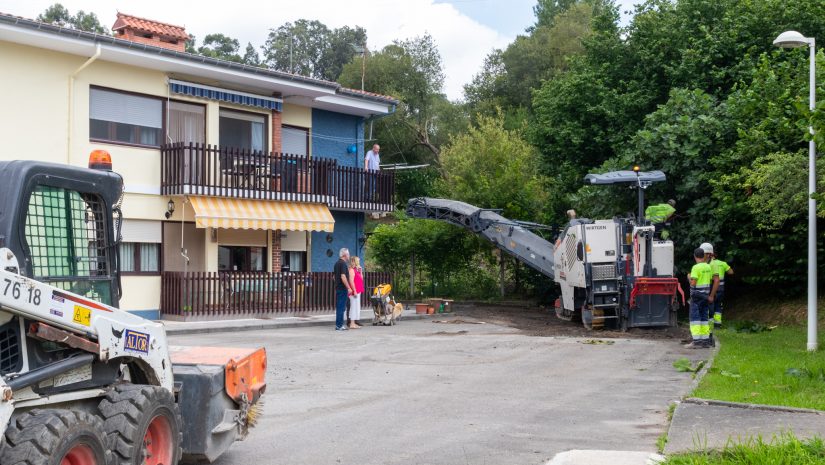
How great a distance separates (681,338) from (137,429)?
14.7 m

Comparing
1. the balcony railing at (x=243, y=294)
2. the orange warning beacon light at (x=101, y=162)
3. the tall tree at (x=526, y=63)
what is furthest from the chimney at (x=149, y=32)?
the tall tree at (x=526, y=63)

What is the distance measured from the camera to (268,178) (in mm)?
25141

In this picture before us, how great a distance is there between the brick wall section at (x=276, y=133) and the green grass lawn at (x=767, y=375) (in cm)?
1400

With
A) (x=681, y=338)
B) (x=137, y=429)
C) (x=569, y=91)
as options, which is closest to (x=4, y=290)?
(x=137, y=429)

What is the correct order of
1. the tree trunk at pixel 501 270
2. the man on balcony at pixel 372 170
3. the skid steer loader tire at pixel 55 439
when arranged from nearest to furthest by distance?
1. the skid steer loader tire at pixel 55 439
2. the man on balcony at pixel 372 170
3. the tree trunk at pixel 501 270

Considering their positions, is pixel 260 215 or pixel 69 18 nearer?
pixel 260 215

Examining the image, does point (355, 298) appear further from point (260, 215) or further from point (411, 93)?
point (411, 93)

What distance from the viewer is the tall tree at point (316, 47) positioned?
6969cm

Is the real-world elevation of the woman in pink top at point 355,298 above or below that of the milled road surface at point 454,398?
above

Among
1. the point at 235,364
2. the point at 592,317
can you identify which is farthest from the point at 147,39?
the point at 235,364

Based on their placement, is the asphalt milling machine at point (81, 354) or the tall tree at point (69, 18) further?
the tall tree at point (69, 18)

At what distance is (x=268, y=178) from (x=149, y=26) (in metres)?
5.28

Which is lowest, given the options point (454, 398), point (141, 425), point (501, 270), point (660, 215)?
point (454, 398)

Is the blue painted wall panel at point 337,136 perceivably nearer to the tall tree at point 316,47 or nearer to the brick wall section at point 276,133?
the brick wall section at point 276,133
